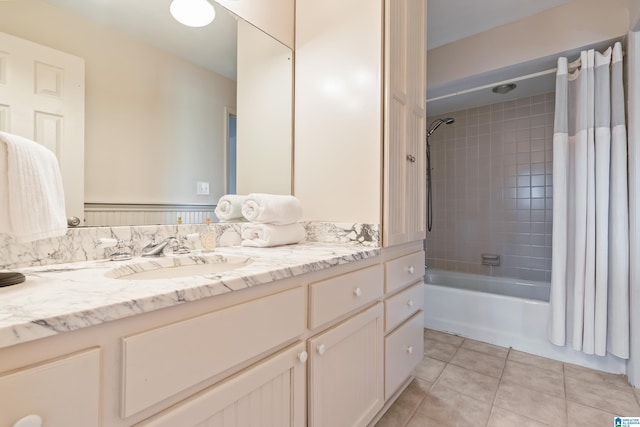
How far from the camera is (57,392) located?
1.36ft

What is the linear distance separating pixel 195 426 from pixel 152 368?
175 millimetres

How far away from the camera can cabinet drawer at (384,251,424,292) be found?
1.32 m

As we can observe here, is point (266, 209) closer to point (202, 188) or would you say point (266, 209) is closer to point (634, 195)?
A: point (202, 188)

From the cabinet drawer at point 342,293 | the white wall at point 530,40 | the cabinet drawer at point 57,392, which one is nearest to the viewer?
the cabinet drawer at point 57,392

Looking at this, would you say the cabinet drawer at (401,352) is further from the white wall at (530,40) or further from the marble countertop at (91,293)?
the white wall at (530,40)

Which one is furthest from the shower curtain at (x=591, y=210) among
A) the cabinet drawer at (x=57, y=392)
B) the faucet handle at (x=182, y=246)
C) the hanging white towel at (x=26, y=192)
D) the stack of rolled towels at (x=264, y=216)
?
the hanging white towel at (x=26, y=192)

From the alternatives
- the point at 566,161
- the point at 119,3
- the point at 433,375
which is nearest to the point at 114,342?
the point at 119,3

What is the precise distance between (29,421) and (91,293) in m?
0.20

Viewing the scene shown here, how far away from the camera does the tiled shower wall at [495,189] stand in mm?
2625

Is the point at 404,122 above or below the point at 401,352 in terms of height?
above

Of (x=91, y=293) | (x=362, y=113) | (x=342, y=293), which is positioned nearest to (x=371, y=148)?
(x=362, y=113)

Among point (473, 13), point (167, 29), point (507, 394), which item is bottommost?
point (507, 394)

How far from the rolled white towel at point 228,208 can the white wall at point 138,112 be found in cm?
4

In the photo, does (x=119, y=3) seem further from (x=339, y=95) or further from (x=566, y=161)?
(x=566, y=161)
